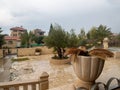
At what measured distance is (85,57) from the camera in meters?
1.40

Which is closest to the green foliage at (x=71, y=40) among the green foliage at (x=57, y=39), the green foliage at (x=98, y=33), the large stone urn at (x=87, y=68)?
the green foliage at (x=57, y=39)

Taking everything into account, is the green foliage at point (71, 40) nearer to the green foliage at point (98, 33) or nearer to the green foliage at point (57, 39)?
the green foliage at point (57, 39)

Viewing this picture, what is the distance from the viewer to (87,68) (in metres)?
1.40

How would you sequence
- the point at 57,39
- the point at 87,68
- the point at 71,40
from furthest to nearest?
the point at 71,40
the point at 57,39
the point at 87,68

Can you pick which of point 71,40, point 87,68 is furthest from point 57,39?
point 87,68

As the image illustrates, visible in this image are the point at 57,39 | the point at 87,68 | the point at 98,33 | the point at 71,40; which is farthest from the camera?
the point at 98,33

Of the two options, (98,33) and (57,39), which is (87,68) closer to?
(57,39)

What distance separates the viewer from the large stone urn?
4.58 feet

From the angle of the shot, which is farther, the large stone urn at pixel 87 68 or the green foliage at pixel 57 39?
the green foliage at pixel 57 39

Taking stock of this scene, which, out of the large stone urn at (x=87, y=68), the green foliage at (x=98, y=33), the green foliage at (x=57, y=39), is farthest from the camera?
the green foliage at (x=98, y=33)

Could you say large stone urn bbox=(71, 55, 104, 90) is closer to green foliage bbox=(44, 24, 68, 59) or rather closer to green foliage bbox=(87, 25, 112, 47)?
green foliage bbox=(44, 24, 68, 59)

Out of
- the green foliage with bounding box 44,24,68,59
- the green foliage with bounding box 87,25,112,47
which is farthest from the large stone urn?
the green foliage with bounding box 87,25,112,47

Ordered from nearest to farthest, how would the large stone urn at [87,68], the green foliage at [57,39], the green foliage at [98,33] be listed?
the large stone urn at [87,68], the green foliage at [57,39], the green foliage at [98,33]

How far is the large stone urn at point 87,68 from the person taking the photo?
140cm
